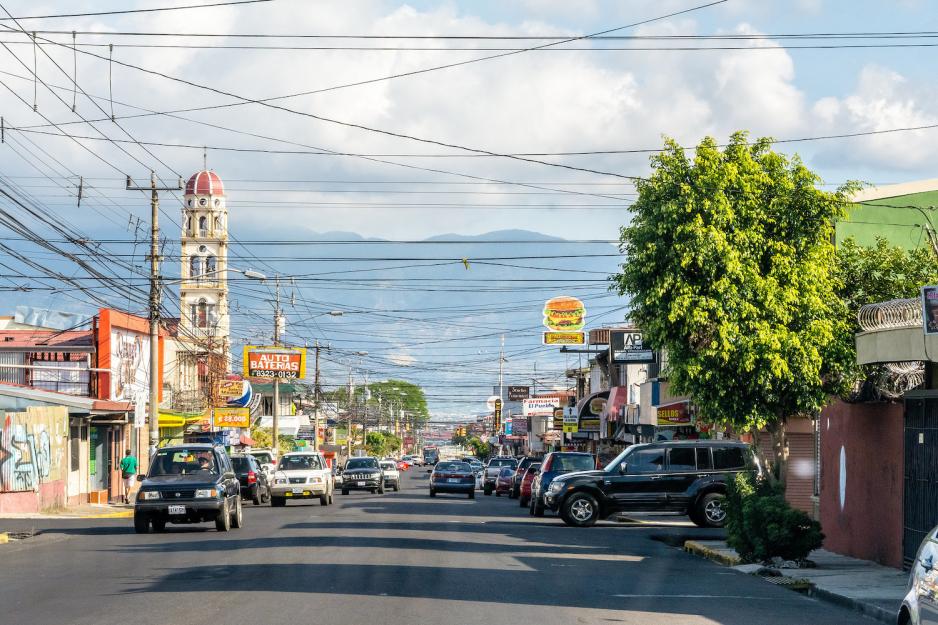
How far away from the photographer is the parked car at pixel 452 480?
53062mm

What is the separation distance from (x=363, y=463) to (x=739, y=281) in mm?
35759

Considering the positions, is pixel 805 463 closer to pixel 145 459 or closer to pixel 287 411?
pixel 145 459

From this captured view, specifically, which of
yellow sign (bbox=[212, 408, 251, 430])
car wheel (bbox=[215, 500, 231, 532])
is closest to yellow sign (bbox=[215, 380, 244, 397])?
yellow sign (bbox=[212, 408, 251, 430])

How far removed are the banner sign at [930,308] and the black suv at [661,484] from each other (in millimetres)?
15968

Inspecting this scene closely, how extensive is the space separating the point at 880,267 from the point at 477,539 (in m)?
9.26

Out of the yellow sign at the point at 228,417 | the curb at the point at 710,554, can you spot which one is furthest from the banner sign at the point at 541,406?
the curb at the point at 710,554

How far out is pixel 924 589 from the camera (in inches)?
371

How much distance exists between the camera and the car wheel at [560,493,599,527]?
1171 inches

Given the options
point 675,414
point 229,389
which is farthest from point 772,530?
point 229,389

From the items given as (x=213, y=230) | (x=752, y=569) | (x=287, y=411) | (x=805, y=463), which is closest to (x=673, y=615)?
(x=752, y=569)

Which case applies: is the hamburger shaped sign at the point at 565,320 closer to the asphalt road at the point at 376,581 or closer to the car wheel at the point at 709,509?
the car wheel at the point at 709,509

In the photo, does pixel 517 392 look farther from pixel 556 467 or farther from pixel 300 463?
pixel 556 467

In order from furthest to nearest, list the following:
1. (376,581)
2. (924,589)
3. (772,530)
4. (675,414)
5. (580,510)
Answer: (675,414), (580,510), (772,530), (376,581), (924,589)

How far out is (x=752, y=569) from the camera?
19000 mm
